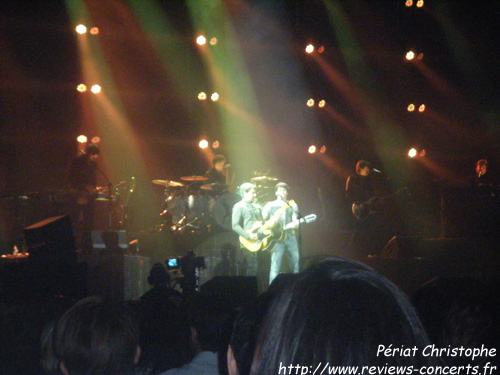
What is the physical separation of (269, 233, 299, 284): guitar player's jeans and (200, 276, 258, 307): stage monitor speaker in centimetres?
263

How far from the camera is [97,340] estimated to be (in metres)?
2.19

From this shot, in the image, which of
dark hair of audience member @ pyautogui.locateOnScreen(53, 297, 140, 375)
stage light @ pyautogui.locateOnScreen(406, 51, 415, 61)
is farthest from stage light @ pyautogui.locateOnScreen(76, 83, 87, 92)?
dark hair of audience member @ pyautogui.locateOnScreen(53, 297, 140, 375)

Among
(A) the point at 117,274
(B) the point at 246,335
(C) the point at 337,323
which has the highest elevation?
(C) the point at 337,323

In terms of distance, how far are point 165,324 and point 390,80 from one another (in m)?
9.39

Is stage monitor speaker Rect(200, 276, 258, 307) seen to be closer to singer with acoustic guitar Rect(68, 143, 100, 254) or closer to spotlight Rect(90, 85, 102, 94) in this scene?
singer with acoustic guitar Rect(68, 143, 100, 254)

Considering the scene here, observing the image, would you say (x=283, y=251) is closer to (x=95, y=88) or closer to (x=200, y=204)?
(x=200, y=204)

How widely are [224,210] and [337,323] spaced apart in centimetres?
951

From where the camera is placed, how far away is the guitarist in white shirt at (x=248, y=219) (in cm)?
888

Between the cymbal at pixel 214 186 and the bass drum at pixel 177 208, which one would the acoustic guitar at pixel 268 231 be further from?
the bass drum at pixel 177 208

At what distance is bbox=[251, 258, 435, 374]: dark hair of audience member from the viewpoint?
84cm

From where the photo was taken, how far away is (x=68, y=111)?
11258 millimetres

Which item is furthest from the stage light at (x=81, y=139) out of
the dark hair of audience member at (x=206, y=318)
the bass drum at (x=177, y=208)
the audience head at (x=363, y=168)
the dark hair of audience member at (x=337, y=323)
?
the dark hair of audience member at (x=337, y=323)

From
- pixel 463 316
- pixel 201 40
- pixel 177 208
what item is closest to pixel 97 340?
pixel 463 316

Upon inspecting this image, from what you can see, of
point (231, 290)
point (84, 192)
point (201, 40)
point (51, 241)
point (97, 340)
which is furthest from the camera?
point (201, 40)
